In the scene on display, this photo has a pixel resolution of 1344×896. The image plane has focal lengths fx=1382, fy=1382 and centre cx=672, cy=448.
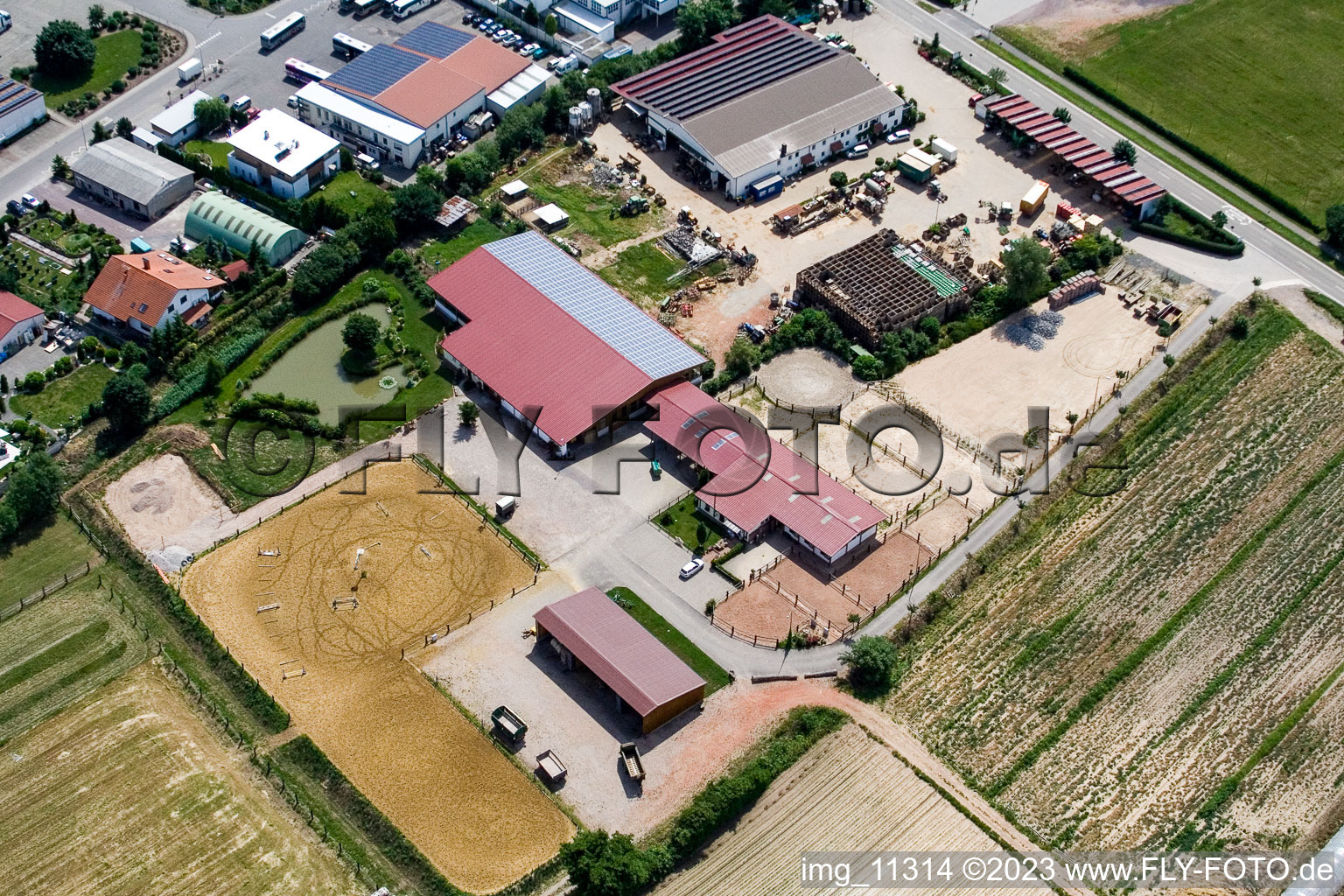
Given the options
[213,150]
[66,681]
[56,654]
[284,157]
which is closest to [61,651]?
[56,654]

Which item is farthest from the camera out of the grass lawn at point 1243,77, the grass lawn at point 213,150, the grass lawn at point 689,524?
the grass lawn at point 1243,77

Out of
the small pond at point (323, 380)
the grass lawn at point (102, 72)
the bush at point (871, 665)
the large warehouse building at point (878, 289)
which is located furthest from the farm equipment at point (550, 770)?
the grass lawn at point (102, 72)

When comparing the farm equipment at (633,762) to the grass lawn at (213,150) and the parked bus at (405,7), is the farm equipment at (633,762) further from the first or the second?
the parked bus at (405,7)

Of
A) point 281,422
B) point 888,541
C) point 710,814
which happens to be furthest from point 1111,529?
point 281,422

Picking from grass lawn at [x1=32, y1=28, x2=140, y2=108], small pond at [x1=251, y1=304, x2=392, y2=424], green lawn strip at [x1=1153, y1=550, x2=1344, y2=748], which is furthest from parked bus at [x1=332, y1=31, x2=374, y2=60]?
green lawn strip at [x1=1153, y1=550, x2=1344, y2=748]

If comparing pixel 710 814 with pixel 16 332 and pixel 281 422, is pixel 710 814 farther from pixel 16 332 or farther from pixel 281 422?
pixel 16 332

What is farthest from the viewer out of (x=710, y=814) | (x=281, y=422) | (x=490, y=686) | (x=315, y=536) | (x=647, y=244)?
(x=647, y=244)
